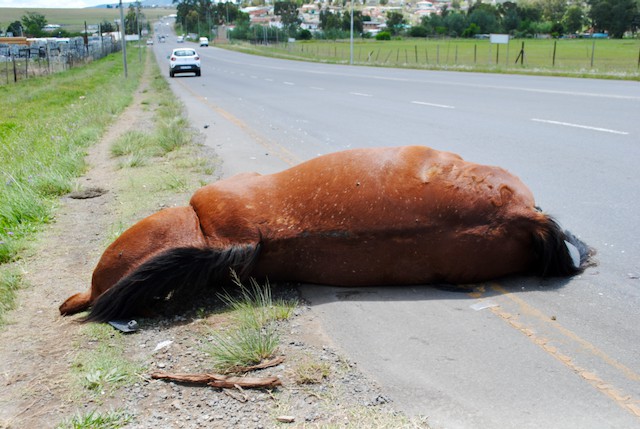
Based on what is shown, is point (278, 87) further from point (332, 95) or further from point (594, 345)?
point (594, 345)

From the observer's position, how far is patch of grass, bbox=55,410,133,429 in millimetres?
3240

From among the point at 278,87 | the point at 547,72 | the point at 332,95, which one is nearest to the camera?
the point at 332,95

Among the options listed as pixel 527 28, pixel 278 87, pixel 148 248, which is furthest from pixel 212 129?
pixel 527 28

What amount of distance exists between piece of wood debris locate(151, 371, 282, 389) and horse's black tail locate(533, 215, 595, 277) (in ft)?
6.32

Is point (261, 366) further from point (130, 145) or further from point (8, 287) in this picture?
point (130, 145)

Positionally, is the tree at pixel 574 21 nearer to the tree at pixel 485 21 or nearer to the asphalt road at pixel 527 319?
the tree at pixel 485 21

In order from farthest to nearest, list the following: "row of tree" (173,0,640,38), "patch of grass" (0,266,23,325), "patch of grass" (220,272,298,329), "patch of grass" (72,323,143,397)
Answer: "row of tree" (173,0,640,38) → "patch of grass" (0,266,23,325) → "patch of grass" (220,272,298,329) → "patch of grass" (72,323,143,397)

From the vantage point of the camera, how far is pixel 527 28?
349 feet

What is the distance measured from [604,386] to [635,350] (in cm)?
46

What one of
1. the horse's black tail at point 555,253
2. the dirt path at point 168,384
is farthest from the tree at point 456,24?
the dirt path at point 168,384

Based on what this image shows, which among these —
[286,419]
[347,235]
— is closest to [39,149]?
[347,235]

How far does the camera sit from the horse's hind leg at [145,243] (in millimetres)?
4340

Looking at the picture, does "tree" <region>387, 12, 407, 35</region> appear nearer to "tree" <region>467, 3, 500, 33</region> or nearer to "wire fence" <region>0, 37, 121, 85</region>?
"tree" <region>467, 3, 500, 33</region>

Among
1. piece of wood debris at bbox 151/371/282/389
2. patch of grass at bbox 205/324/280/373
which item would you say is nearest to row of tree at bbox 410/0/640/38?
patch of grass at bbox 205/324/280/373
